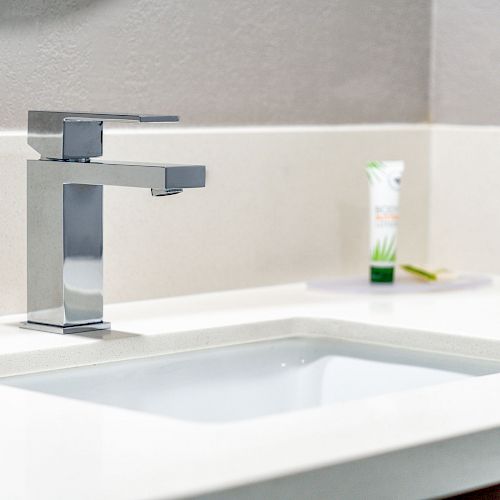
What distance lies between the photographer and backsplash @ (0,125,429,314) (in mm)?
1003

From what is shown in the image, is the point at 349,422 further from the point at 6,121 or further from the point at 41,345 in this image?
the point at 6,121

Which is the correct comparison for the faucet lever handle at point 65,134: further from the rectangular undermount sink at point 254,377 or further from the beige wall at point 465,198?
the beige wall at point 465,198

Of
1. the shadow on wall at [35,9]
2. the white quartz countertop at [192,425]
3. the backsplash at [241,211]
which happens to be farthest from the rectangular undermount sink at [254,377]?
the shadow on wall at [35,9]

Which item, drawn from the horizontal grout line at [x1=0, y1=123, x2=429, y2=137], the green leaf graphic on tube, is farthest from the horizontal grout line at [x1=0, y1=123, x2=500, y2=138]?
the green leaf graphic on tube

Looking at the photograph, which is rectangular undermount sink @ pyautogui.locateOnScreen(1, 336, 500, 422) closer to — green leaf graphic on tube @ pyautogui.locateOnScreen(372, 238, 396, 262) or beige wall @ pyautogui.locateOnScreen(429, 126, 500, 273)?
green leaf graphic on tube @ pyautogui.locateOnScreen(372, 238, 396, 262)

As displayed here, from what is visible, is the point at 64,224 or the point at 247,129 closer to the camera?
the point at 64,224

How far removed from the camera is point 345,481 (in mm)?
531

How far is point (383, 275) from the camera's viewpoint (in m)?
1.14

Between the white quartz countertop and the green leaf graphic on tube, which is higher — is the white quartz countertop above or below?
below

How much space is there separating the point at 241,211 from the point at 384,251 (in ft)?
0.51

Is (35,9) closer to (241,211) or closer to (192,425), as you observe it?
(241,211)

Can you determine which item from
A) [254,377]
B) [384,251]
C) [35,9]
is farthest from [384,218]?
[35,9]

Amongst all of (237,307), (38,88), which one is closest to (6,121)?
(38,88)

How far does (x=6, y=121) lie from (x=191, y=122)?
20cm
